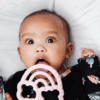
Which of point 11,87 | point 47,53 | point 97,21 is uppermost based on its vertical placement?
point 97,21

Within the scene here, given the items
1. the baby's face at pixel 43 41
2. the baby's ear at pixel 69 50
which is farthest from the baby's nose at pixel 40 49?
the baby's ear at pixel 69 50

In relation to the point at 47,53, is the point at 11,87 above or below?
below

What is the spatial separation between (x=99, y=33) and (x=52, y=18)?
0.90 ft

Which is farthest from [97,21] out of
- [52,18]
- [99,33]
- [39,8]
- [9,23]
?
[9,23]

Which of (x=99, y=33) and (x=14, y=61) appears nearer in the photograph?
(x=99, y=33)

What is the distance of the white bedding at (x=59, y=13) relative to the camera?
0.74m

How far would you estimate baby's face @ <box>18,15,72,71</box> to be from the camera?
707 mm

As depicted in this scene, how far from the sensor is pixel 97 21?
73 centimetres

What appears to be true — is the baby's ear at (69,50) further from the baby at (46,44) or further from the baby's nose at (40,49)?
the baby's nose at (40,49)

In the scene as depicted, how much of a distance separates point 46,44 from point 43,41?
23 mm

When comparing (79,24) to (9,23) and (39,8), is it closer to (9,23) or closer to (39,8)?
(39,8)

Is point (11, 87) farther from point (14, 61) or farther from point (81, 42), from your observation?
point (81, 42)

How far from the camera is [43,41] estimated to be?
71cm

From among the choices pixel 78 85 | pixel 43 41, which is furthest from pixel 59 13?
pixel 78 85
